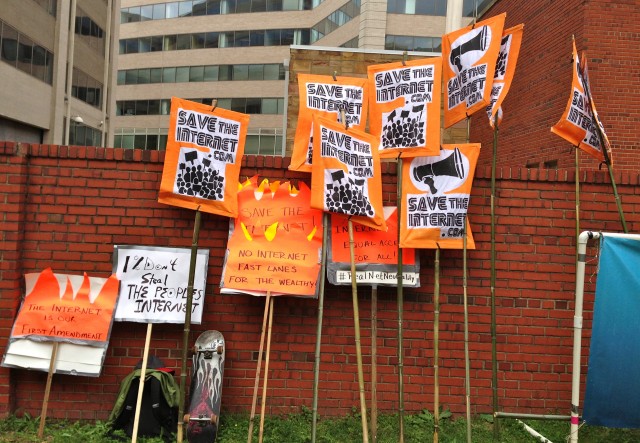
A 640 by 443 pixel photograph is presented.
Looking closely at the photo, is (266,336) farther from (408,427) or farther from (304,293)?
(408,427)

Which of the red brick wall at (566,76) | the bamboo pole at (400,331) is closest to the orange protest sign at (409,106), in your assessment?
the bamboo pole at (400,331)

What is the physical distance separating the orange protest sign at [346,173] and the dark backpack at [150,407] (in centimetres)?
201

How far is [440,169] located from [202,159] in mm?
2149

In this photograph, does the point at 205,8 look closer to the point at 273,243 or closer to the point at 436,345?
the point at 273,243

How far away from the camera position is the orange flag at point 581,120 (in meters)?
5.22

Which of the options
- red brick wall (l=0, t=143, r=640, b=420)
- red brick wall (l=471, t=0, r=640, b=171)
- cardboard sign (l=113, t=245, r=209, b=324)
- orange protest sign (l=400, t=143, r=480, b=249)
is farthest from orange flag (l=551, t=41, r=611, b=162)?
red brick wall (l=471, t=0, r=640, b=171)

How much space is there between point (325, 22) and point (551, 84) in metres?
34.2

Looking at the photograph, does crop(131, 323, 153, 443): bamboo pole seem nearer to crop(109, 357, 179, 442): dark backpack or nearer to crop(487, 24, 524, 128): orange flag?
crop(109, 357, 179, 442): dark backpack

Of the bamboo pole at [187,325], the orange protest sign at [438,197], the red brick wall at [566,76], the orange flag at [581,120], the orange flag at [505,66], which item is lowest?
the bamboo pole at [187,325]

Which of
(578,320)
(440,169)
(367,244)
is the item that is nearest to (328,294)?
(367,244)

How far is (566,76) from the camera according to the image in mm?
11242

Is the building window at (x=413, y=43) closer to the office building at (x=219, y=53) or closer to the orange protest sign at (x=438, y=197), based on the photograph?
the office building at (x=219, y=53)

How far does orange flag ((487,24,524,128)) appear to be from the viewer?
5.15 m

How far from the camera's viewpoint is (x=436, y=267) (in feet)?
16.8
